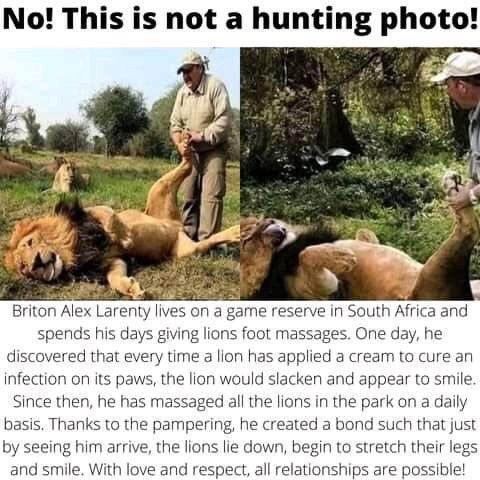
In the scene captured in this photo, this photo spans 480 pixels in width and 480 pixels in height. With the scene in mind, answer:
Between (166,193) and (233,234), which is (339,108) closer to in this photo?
(233,234)

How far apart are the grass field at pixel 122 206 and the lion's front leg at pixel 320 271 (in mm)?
287

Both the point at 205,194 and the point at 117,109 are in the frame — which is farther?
the point at 205,194

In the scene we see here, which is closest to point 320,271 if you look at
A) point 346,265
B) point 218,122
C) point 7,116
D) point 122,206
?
point 346,265

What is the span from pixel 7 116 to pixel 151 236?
0.85 meters

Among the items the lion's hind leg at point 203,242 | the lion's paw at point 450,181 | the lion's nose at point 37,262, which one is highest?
the lion's paw at point 450,181

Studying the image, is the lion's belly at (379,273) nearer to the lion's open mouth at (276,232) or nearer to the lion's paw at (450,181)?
the lion's open mouth at (276,232)

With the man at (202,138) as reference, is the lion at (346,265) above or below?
below

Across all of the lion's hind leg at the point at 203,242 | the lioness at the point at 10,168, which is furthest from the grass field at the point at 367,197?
the lioness at the point at 10,168

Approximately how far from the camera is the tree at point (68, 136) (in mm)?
4422

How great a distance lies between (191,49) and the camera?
174 inches

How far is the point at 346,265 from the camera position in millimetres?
4461

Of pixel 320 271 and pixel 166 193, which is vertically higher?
pixel 166 193
